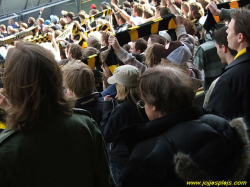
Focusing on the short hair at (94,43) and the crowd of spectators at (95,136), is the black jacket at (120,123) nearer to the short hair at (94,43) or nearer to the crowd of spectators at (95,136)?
the crowd of spectators at (95,136)

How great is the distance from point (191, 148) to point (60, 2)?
18.6 metres

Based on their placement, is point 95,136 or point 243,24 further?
point 243,24

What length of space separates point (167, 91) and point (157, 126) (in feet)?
0.68

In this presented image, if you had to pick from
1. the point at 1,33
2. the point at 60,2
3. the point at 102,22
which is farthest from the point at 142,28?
the point at 60,2

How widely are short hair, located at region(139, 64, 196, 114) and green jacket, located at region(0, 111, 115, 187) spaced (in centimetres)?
37

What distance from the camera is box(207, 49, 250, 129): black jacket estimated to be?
2.60 m

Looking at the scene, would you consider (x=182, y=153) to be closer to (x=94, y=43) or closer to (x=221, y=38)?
(x=221, y=38)

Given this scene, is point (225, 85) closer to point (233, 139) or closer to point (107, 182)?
point (233, 139)

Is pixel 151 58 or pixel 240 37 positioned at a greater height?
pixel 240 37

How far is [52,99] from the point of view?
1.63 m

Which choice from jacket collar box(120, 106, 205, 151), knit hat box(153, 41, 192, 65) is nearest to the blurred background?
knit hat box(153, 41, 192, 65)

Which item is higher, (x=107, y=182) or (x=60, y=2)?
(x=107, y=182)

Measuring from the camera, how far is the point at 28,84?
5.06 ft

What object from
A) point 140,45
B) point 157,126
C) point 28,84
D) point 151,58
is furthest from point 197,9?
point 28,84
